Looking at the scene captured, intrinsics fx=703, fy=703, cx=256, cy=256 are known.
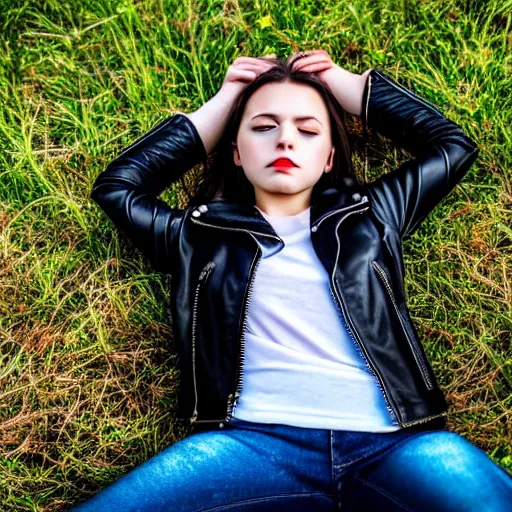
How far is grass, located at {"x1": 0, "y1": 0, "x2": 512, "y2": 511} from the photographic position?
11.9 feet

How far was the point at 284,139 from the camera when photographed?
10.4 feet

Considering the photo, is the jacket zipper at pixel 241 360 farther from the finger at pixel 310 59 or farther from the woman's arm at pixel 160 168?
the finger at pixel 310 59

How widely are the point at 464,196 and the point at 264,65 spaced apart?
126cm

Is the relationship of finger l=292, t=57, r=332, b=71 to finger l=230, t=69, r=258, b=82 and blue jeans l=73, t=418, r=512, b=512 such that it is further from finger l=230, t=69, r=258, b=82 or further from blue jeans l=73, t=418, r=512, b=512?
blue jeans l=73, t=418, r=512, b=512

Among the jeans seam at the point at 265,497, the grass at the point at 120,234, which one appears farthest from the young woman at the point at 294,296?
the grass at the point at 120,234

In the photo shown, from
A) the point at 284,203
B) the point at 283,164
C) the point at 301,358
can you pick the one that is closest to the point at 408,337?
the point at 301,358

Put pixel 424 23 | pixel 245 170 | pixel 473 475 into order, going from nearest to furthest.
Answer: pixel 473 475 → pixel 245 170 → pixel 424 23

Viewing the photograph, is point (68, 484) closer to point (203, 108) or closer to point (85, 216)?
point (85, 216)

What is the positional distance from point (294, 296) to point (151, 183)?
937 millimetres

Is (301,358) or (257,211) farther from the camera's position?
(257,211)

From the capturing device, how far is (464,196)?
3.74 m

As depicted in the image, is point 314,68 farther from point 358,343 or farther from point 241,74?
point 358,343

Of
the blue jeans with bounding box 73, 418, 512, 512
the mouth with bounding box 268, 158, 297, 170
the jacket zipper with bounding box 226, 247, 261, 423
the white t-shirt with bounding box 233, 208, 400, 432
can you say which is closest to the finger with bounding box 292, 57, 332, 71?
the mouth with bounding box 268, 158, 297, 170

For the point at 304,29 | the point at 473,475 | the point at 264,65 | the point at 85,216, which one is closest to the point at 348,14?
the point at 304,29
